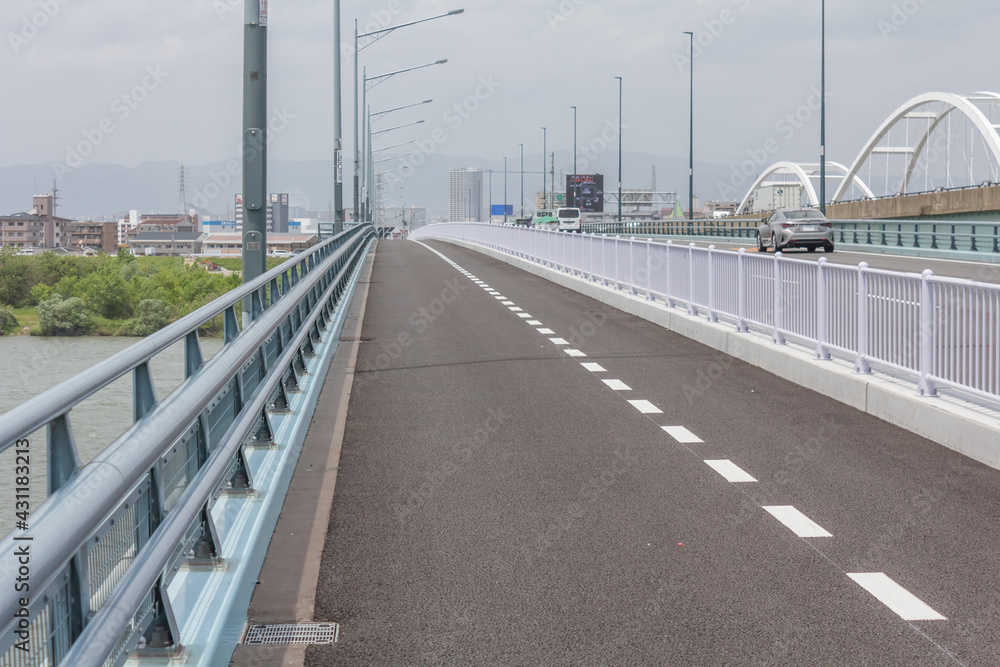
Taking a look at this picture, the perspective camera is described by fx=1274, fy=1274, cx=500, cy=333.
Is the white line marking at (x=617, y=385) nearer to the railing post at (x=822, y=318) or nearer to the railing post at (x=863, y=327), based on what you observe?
the railing post at (x=822, y=318)

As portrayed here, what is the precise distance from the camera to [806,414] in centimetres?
1109

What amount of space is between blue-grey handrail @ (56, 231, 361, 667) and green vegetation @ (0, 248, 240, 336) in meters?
60.8

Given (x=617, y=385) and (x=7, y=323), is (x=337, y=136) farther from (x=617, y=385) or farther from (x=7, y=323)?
(x=7, y=323)

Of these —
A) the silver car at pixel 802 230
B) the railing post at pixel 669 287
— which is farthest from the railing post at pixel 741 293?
the silver car at pixel 802 230

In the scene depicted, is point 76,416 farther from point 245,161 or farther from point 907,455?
point 245,161

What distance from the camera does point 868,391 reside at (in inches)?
440

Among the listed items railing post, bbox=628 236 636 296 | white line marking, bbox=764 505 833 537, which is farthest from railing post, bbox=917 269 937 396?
railing post, bbox=628 236 636 296

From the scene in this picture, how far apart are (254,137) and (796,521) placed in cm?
741

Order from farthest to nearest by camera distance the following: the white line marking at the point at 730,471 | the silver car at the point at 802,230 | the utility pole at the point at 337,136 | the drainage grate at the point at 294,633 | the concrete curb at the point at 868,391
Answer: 1. the silver car at the point at 802,230
2. the utility pole at the point at 337,136
3. the concrete curb at the point at 868,391
4. the white line marking at the point at 730,471
5. the drainage grate at the point at 294,633

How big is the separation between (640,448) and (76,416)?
6288 millimetres

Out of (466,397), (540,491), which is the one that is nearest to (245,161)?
(466,397)

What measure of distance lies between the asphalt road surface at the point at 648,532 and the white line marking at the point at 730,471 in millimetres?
32

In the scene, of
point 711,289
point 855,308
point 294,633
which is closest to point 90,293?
point 711,289

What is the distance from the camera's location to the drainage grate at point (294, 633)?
16.4 feet
